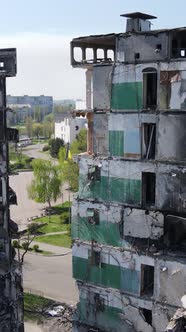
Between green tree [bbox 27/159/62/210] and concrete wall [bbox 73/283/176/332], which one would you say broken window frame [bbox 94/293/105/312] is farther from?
green tree [bbox 27/159/62/210]

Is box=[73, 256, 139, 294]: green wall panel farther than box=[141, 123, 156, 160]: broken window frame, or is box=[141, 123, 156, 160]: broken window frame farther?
box=[73, 256, 139, 294]: green wall panel

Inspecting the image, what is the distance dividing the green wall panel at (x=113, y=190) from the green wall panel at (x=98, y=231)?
140 cm

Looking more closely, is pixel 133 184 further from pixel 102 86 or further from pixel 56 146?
pixel 56 146

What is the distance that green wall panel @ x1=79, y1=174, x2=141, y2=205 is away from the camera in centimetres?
2336

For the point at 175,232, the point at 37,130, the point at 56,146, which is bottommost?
the point at 56,146

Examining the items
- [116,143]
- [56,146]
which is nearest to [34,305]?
[116,143]

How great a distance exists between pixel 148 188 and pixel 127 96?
4.84 metres

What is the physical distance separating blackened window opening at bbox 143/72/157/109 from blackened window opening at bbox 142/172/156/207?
3470 millimetres

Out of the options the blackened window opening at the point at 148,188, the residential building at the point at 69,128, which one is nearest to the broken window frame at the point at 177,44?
the blackened window opening at the point at 148,188

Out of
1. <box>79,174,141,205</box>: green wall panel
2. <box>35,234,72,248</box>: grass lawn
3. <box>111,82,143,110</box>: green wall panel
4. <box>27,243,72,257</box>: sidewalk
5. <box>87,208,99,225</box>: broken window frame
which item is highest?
<box>111,82,143,110</box>: green wall panel

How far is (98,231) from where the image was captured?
2497cm

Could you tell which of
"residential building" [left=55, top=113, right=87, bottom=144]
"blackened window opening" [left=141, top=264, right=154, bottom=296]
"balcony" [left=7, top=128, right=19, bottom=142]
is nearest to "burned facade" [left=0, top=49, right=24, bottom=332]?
"balcony" [left=7, top=128, right=19, bottom=142]

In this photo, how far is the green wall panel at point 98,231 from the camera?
24.3 metres

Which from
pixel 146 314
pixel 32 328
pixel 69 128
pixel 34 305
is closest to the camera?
pixel 146 314
